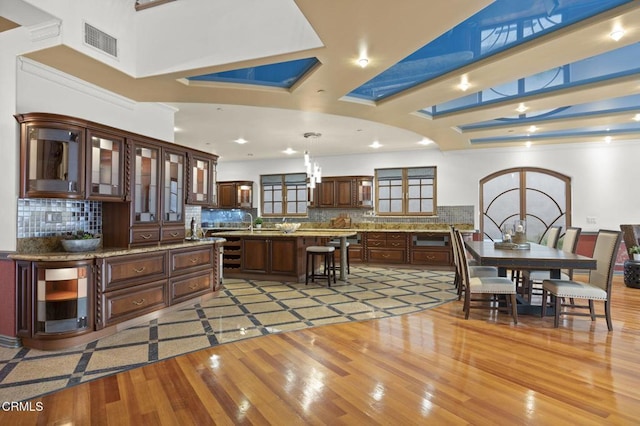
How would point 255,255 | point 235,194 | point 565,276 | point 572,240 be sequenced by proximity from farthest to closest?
point 235,194
point 255,255
point 565,276
point 572,240

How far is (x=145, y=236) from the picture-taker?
426 centimetres

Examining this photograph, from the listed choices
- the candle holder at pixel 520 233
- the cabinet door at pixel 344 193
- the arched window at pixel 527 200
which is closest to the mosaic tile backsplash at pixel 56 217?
the candle holder at pixel 520 233

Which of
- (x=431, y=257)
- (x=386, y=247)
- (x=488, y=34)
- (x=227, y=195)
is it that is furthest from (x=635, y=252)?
(x=227, y=195)

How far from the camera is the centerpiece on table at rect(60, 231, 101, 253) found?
3549 mm

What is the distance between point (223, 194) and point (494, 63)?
8053 mm

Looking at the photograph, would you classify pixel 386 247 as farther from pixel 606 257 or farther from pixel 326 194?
pixel 606 257

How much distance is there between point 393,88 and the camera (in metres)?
4.59

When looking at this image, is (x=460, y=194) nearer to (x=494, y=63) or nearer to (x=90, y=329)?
(x=494, y=63)

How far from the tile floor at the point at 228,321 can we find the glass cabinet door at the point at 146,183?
124 cm

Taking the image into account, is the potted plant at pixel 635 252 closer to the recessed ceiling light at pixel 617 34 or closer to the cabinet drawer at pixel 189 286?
the recessed ceiling light at pixel 617 34

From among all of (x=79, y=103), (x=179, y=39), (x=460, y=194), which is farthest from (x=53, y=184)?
(x=460, y=194)

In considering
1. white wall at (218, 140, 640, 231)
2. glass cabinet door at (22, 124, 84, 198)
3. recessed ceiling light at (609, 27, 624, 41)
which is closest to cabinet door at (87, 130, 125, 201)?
glass cabinet door at (22, 124, 84, 198)

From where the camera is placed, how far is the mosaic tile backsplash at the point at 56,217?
11.4 feet

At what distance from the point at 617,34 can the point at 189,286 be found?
5.15 metres
